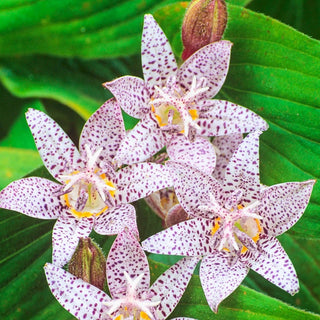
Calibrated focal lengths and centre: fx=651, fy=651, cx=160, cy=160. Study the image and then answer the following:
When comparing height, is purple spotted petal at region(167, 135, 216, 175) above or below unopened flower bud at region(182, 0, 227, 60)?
below

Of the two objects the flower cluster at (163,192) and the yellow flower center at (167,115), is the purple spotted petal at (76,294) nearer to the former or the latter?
the flower cluster at (163,192)

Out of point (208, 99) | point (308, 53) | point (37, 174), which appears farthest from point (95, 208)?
point (308, 53)

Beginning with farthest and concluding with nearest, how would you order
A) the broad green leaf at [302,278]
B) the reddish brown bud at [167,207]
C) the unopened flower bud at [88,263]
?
the broad green leaf at [302,278] < the reddish brown bud at [167,207] < the unopened flower bud at [88,263]

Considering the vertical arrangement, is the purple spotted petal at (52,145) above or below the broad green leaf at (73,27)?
below

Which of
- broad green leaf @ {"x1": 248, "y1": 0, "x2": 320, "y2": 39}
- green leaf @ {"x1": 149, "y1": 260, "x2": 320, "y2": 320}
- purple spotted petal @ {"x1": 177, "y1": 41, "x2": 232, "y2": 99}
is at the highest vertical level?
purple spotted petal @ {"x1": 177, "y1": 41, "x2": 232, "y2": 99}

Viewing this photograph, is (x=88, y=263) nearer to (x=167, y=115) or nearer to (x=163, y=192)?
(x=163, y=192)

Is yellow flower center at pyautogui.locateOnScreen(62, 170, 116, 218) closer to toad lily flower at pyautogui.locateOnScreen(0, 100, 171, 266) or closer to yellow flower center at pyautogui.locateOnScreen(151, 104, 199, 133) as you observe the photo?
toad lily flower at pyautogui.locateOnScreen(0, 100, 171, 266)

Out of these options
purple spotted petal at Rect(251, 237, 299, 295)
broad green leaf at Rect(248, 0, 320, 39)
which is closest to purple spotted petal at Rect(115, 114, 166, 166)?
purple spotted petal at Rect(251, 237, 299, 295)

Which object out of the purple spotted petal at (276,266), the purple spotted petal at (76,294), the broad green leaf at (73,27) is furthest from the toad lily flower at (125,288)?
the broad green leaf at (73,27)
